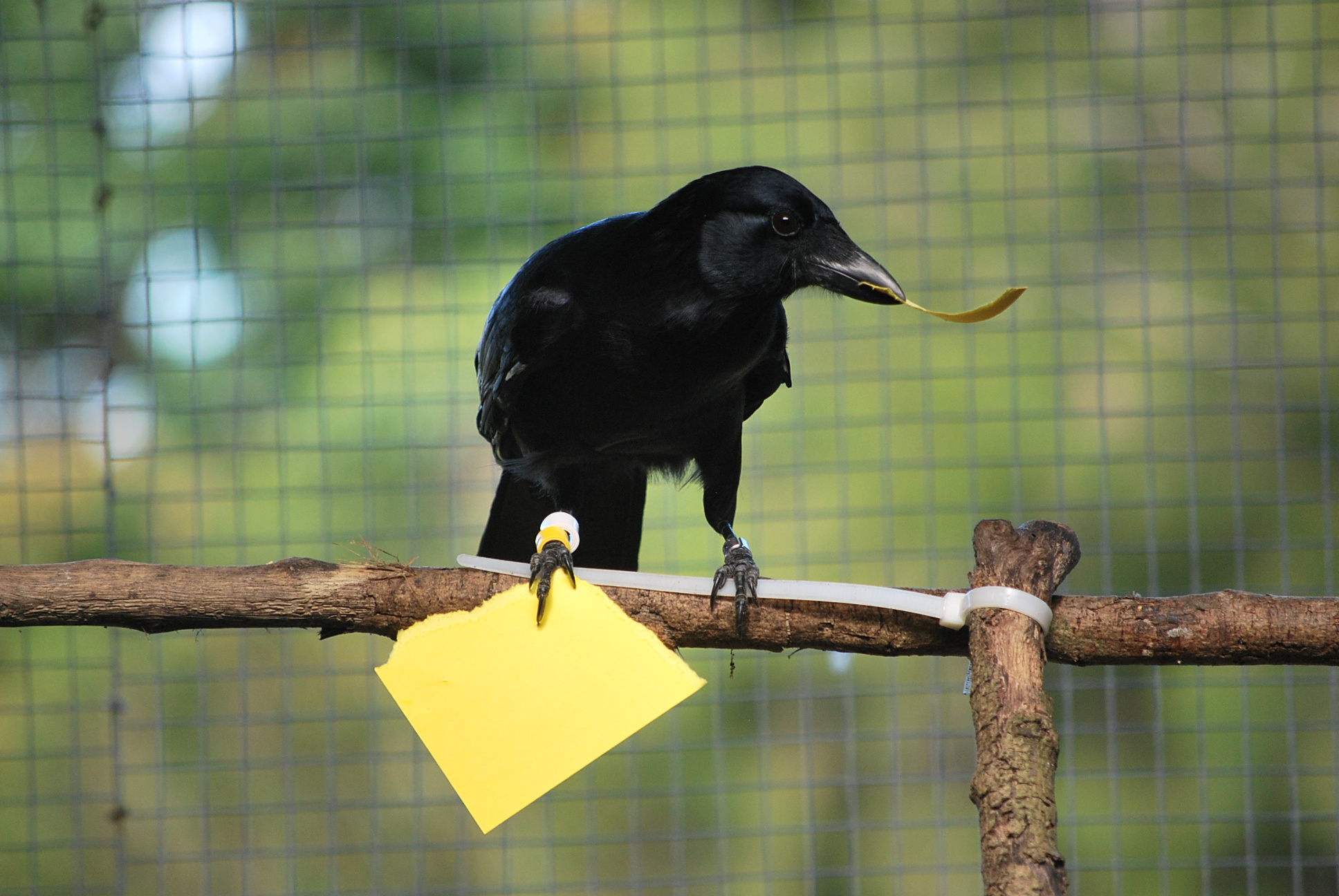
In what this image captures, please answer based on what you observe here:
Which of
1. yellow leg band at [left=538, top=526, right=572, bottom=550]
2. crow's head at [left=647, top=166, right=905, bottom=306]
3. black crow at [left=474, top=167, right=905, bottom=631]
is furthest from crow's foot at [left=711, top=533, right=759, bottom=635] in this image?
crow's head at [left=647, top=166, right=905, bottom=306]

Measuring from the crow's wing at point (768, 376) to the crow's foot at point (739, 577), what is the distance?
9.1 inches

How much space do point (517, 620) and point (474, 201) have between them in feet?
4.57

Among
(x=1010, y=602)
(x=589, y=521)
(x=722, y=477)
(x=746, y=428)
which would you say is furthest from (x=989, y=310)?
(x=746, y=428)

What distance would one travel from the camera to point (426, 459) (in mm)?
1812

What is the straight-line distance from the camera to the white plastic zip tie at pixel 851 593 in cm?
50

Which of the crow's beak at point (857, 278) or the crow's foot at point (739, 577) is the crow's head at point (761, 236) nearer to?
the crow's beak at point (857, 278)

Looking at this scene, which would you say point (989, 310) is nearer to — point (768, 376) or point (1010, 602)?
point (1010, 602)

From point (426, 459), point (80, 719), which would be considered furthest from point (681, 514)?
point (80, 719)

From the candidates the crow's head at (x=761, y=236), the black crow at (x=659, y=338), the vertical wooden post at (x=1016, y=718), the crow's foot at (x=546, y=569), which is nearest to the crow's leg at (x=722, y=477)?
the black crow at (x=659, y=338)

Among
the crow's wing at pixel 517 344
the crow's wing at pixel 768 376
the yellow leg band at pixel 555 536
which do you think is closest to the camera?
the yellow leg band at pixel 555 536

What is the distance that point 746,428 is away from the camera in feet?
5.88

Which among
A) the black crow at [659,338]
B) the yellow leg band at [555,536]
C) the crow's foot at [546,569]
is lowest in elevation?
the crow's foot at [546,569]

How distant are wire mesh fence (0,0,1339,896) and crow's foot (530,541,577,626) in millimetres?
A: 1115

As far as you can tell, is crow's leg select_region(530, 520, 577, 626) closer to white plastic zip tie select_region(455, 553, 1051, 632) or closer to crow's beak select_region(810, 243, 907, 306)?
white plastic zip tie select_region(455, 553, 1051, 632)
